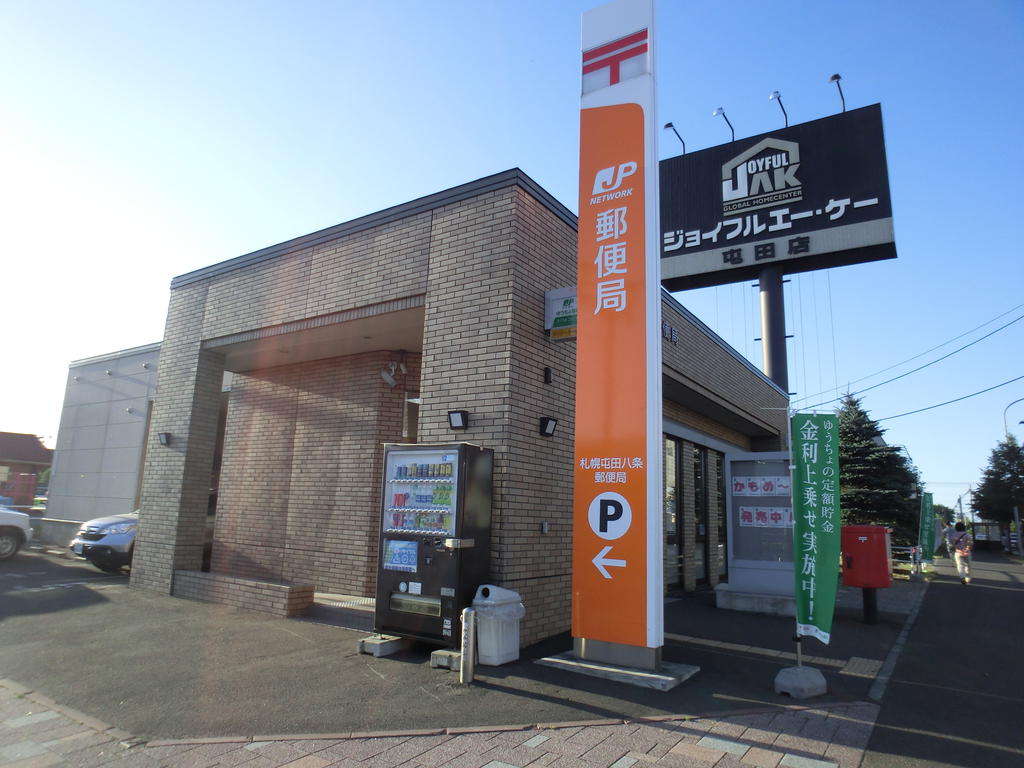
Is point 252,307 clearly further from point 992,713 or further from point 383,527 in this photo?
point 992,713

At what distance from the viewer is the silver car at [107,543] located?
39.4ft

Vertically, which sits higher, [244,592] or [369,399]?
[369,399]

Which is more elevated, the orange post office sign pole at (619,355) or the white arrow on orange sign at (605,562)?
the orange post office sign pole at (619,355)

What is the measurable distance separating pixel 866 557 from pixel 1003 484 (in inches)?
1625

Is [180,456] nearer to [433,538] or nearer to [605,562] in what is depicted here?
[433,538]

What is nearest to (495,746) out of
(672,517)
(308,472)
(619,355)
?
(619,355)

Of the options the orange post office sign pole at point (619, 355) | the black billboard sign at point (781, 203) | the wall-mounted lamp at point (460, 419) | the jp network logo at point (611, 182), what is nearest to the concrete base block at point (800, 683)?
the orange post office sign pole at point (619, 355)

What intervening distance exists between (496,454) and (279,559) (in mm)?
5855

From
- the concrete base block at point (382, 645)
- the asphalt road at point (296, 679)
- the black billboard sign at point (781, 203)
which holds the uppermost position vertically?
the black billboard sign at point (781, 203)

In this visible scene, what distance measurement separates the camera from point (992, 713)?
5.07m

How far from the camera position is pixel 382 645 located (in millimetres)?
6387

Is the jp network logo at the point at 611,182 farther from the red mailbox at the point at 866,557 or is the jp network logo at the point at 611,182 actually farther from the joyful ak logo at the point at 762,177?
the joyful ak logo at the point at 762,177

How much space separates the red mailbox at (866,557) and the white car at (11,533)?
1730 cm

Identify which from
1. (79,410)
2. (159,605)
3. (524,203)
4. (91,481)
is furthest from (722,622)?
(79,410)
